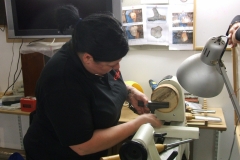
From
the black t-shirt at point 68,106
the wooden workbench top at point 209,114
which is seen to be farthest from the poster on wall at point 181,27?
the black t-shirt at point 68,106

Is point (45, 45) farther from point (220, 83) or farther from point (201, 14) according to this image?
point (220, 83)

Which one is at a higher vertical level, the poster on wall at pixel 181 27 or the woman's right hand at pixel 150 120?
the poster on wall at pixel 181 27

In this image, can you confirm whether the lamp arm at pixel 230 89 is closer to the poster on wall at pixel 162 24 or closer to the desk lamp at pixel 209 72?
the desk lamp at pixel 209 72

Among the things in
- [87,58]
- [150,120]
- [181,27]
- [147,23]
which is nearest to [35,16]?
[147,23]

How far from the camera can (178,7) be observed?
1.94m

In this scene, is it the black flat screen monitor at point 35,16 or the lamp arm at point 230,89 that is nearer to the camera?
the lamp arm at point 230,89

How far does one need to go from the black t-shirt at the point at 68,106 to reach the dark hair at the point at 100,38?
9cm

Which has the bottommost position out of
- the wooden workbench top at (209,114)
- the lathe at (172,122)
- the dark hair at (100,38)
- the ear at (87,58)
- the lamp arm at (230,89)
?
the wooden workbench top at (209,114)

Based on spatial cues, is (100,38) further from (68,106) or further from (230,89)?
(230,89)

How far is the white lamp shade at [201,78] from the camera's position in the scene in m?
Result: 0.93

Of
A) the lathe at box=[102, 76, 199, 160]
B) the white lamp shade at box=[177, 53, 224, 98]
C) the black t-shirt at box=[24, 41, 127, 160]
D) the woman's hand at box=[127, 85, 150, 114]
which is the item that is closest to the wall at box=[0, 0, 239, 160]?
the woman's hand at box=[127, 85, 150, 114]

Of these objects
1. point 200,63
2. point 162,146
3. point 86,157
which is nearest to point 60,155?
point 86,157

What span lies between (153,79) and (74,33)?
125 centimetres

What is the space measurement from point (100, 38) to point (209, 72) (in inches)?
15.7
